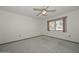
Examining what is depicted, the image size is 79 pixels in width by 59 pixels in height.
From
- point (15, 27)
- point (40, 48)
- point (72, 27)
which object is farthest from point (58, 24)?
point (15, 27)

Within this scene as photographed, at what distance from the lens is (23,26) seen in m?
5.27

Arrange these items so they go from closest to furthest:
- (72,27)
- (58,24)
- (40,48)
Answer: (40,48) → (72,27) → (58,24)

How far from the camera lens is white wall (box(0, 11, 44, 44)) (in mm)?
3773

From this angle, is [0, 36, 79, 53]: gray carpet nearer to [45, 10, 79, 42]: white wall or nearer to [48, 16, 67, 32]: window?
[45, 10, 79, 42]: white wall

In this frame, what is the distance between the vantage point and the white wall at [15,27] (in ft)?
12.4

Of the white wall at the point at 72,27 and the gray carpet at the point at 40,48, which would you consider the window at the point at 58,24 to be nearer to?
the white wall at the point at 72,27

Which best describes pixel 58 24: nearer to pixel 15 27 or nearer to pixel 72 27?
pixel 72 27

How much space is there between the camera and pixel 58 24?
210 inches

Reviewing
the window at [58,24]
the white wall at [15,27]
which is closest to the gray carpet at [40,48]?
the white wall at [15,27]

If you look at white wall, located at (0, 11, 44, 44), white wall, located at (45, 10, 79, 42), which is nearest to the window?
white wall, located at (45, 10, 79, 42)

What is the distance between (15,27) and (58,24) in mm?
3617
